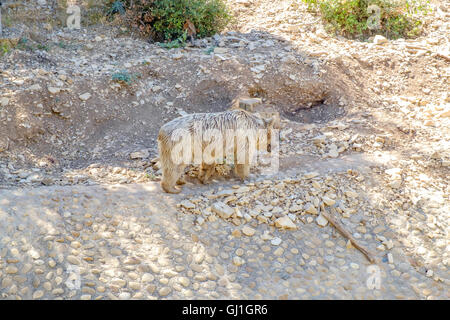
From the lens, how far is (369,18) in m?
11.3

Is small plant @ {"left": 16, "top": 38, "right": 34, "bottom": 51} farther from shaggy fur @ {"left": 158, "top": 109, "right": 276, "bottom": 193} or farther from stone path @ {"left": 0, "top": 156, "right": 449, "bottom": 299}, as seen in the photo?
shaggy fur @ {"left": 158, "top": 109, "right": 276, "bottom": 193}

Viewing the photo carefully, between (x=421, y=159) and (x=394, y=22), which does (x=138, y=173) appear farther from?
(x=394, y=22)

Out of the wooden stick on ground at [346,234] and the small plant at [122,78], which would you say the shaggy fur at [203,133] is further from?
the small plant at [122,78]

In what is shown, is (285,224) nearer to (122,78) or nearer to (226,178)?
(226,178)

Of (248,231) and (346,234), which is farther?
(346,234)

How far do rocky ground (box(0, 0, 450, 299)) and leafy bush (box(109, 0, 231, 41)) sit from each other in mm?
486

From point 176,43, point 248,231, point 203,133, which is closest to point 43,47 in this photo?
point 176,43

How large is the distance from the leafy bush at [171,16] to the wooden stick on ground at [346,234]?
563cm

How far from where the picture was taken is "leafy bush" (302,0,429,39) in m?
11.3

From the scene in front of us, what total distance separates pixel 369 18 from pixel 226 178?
6589 millimetres

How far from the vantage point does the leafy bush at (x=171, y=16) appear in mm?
10305

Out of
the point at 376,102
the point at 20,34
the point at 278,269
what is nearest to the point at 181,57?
the point at 20,34

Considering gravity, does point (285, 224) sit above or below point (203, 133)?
below

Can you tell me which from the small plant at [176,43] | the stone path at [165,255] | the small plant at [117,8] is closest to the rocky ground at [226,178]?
the stone path at [165,255]
